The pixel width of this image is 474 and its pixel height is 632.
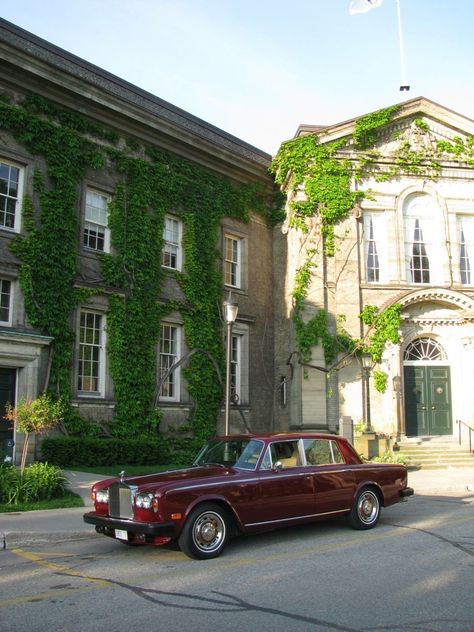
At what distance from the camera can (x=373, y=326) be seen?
22156 mm

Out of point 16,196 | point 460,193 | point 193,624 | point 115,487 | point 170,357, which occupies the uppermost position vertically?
point 460,193

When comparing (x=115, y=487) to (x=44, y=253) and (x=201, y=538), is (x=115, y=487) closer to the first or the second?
(x=201, y=538)

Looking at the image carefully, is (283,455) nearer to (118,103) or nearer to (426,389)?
(118,103)

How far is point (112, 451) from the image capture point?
17.4 meters

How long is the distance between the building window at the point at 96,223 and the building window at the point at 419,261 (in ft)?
35.6

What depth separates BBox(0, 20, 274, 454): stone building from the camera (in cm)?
1694

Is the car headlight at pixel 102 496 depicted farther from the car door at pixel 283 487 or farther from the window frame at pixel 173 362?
the window frame at pixel 173 362

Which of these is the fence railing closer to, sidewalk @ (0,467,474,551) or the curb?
sidewalk @ (0,467,474,551)

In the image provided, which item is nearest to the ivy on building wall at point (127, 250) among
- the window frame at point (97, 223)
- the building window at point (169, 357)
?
the window frame at point (97, 223)

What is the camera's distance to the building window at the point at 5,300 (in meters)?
16.6

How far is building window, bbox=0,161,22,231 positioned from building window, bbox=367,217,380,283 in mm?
11947

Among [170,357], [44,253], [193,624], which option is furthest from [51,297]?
[193,624]

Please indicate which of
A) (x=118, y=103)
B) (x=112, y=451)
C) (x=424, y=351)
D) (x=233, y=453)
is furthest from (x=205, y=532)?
(x=424, y=351)

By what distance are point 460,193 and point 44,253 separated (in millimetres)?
15013
